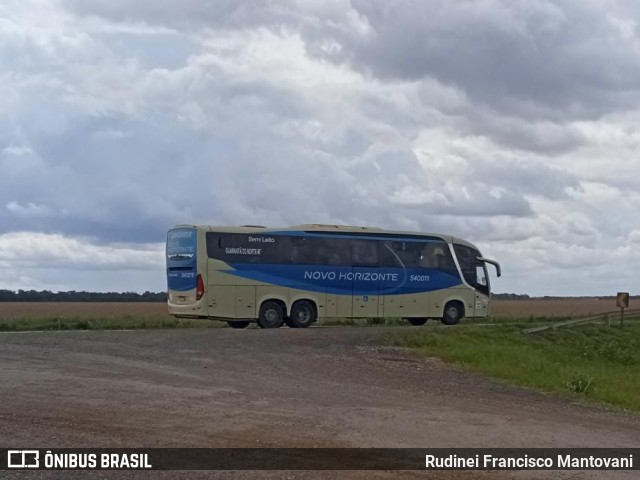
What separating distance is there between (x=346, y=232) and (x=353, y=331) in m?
6.05

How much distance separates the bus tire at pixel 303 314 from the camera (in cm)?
3112

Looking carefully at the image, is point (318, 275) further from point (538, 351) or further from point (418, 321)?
point (538, 351)

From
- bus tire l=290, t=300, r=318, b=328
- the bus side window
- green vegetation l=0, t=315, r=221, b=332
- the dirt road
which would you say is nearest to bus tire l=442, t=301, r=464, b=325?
the bus side window

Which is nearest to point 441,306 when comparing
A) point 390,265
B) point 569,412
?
point 390,265

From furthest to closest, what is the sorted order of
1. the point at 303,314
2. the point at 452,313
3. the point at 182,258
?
the point at 452,313 < the point at 303,314 < the point at 182,258

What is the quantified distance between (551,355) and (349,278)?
754 cm

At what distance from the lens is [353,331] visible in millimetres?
26641

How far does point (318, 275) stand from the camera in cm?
3138

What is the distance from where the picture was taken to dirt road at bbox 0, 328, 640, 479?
11.3 meters

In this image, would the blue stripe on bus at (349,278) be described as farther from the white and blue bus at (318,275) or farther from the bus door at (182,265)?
the bus door at (182,265)

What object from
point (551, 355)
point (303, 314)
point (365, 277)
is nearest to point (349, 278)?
point (365, 277)

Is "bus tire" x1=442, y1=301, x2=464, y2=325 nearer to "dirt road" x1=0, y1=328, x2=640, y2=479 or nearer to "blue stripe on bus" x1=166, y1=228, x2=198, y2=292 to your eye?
"blue stripe on bus" x1=166, y1=228, x2=198, y2=292

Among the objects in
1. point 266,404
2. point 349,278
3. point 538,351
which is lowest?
point 266,404

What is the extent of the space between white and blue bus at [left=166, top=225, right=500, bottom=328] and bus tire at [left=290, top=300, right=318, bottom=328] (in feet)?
0.10
